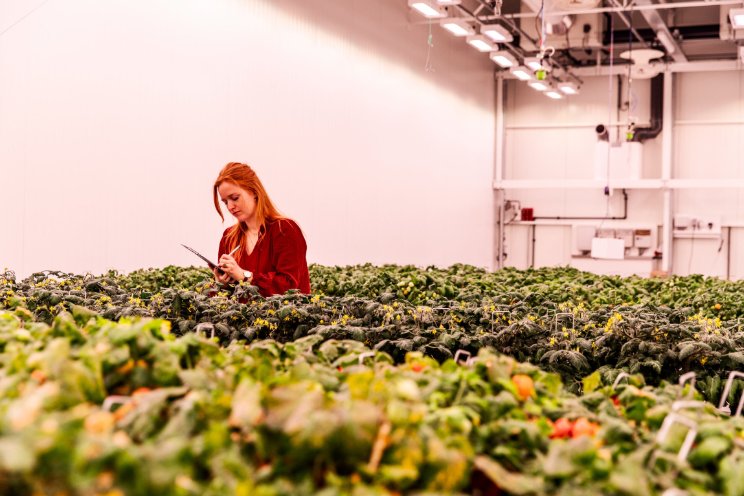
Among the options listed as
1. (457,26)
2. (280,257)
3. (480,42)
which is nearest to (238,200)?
(280,257)

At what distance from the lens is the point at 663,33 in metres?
14.7

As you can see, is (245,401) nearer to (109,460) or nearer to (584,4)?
(109,460)

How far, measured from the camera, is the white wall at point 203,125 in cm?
737

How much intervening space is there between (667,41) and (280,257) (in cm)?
1201

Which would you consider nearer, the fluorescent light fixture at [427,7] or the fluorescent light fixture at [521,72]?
the fluorescent light fixture at [427,7]

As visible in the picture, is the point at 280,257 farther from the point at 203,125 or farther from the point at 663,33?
the point at 663,33

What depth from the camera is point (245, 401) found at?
1.69m

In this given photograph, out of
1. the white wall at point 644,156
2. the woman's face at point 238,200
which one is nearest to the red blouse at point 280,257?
the woman's face at point 238,200

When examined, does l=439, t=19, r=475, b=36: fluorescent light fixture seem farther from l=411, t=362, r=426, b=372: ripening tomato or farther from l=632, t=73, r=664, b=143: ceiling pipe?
l=411, t=362, r=426, b=372: ripening tomato

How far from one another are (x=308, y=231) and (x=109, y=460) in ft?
32.8

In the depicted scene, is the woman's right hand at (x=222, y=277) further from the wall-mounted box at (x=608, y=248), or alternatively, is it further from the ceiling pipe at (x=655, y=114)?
the ceiling pipe at (x=655, y=114)

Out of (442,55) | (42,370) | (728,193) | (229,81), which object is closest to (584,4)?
(229,81)

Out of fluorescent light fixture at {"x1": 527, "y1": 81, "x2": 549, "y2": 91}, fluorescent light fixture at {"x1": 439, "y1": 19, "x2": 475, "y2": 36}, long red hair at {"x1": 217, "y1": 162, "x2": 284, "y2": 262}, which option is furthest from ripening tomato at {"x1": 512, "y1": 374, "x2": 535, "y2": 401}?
fluorescent light fixture at {"x1": 527, "y1": 81, "x2": 549, "y2": 91}

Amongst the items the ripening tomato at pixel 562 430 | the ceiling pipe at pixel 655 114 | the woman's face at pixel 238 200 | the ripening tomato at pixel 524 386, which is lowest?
the ripening tomato at pixel 562 430
